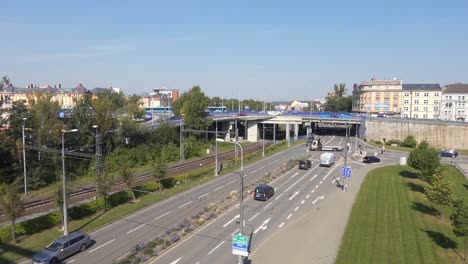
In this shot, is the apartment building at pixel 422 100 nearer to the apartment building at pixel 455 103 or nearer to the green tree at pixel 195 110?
the apartment building at pixel 455 103

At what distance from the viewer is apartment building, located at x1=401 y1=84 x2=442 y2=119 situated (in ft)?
438

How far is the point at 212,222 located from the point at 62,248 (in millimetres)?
12380

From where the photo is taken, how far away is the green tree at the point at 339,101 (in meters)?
170

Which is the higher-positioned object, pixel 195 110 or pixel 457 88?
pixel 457 88

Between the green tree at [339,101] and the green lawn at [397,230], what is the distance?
124340mm

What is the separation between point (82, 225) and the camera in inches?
1304

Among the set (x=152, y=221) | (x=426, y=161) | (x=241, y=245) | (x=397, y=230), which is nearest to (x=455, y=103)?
(x=426, y=161)

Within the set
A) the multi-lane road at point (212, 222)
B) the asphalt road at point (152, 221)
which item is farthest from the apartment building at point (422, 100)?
the asphalt road at point (152, 221)

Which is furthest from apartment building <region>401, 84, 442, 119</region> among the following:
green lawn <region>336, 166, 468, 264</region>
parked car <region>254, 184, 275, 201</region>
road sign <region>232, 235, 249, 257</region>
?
road sign <region>232, 235, 249, 257</region>

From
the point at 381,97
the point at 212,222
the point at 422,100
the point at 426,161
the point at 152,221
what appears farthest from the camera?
the point at 381,97

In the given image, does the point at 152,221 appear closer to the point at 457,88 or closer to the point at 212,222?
the point at 212,222

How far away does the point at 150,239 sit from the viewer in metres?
29.5

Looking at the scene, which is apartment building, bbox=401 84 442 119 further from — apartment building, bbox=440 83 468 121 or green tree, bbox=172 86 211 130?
green tree, bbox=172 86 211 130

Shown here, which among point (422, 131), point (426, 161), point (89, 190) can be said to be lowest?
point (89, 190)
